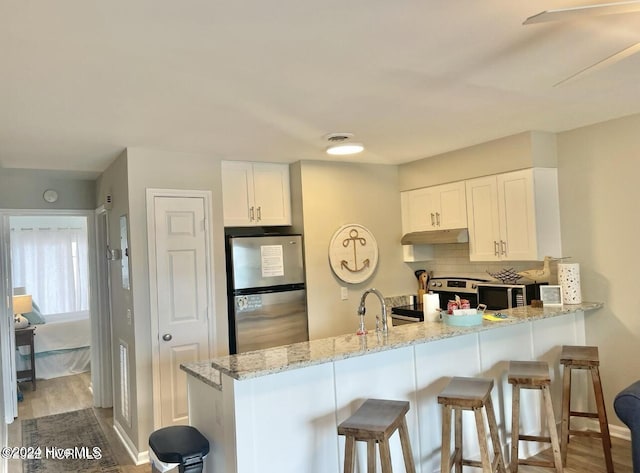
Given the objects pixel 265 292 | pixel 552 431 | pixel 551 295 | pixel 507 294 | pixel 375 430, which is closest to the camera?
pixel 375 430

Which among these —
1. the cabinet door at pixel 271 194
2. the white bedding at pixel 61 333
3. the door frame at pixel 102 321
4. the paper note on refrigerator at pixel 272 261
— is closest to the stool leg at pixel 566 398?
the paper note on refrigerator at pixel 272 261

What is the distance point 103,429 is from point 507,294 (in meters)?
3.88

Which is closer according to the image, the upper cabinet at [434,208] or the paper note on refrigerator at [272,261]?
the paper note on refrigerator at [272,261]

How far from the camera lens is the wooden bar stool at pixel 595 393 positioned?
3.05m

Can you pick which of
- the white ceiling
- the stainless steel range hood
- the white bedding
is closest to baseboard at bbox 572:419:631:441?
the stainless steel range hood

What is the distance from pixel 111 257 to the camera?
4.15 meters

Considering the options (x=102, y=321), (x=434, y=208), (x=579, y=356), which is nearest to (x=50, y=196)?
(x=102, y=321)

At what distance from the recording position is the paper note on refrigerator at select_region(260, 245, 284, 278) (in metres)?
4.12

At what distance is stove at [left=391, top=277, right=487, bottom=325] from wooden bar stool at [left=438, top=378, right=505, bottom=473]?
1.67 metres

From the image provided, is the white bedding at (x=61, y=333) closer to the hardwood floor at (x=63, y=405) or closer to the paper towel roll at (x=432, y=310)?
the hardwood floor at (x=63, y=405)

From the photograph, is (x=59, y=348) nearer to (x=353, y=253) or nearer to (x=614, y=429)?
(x=353, y=253)

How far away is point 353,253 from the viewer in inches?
181

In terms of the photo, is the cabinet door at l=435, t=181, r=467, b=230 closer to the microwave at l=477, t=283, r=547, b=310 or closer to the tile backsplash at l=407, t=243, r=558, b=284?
the tile backsplash at l=407, t=243, r=558, b=284

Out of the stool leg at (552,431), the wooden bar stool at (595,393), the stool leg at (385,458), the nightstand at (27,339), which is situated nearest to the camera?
the stool leg at (385,458)
